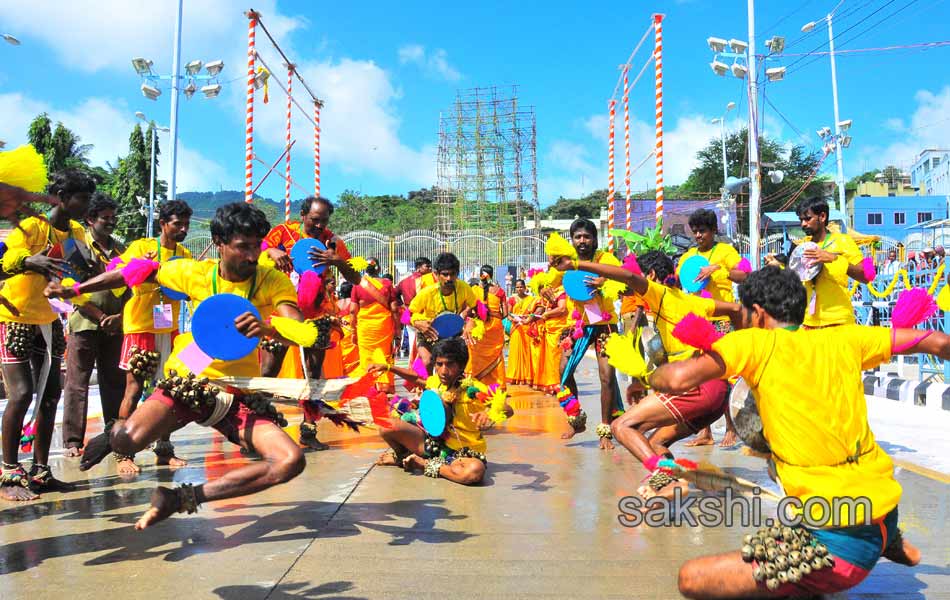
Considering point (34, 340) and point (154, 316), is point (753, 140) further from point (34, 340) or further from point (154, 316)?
point (34, 340)

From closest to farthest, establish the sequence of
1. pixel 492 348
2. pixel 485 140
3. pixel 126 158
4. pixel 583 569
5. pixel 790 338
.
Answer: pixel 790 338 → pixel 583 569 → pixel 492 348 → pixel 126 158 → pixel 485 140

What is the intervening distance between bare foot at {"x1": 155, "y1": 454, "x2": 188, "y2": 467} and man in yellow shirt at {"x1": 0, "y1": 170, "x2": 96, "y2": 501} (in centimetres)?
82

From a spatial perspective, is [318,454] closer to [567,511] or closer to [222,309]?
[567,511]

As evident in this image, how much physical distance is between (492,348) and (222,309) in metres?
6.90

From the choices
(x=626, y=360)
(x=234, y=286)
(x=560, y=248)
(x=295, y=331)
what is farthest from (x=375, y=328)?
(x=626, y=360)

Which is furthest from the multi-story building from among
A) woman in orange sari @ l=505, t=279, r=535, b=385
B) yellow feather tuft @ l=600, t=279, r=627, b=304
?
yellow feather tuft @ l=600, t=279, r=627, b=304

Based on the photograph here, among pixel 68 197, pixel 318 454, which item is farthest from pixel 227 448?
pixel 68 197

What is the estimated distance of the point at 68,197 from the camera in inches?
201

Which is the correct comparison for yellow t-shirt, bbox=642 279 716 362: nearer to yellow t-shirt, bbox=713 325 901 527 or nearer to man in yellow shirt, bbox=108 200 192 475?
yellow t-shirt, bbox=713 325 901 527

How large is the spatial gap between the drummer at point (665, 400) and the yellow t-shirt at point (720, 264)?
1366mm

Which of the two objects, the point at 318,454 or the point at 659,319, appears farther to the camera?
the point at 318,454

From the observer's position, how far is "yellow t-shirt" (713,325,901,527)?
2.84 m

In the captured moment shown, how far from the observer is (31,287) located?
496 cm

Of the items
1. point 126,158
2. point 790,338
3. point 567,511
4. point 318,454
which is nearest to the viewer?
point 790,338
